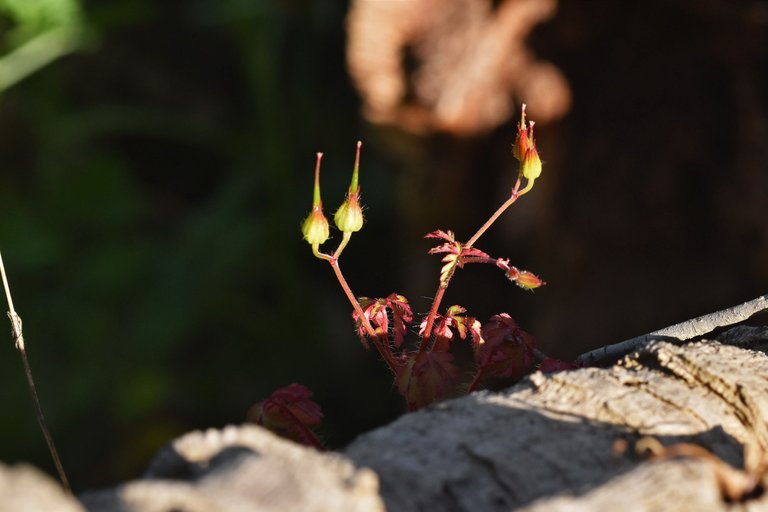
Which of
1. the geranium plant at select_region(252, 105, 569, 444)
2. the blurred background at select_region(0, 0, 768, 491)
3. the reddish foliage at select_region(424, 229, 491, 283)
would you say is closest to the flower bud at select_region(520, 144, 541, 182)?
the geranium plant at select_region(252, 105, 569, 444)

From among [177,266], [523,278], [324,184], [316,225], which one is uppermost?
[316,225]

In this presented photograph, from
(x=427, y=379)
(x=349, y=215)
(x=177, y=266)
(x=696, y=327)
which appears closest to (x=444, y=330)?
(x=427, y=379)

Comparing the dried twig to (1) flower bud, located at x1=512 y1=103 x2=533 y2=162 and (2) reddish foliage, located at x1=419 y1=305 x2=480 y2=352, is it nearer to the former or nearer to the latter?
(2) reddish foliage, located at x1=419 y1=305 x2=480 y2=352

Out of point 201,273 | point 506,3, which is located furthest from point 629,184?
point 201,273

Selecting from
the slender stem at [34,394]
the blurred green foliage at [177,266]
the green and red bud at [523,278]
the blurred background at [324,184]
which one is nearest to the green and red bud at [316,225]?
the green and red bud at [523,278]

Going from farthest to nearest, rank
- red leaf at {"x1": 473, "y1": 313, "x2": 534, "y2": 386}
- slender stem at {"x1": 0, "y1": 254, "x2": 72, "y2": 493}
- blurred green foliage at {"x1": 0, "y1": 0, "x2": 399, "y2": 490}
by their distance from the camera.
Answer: blurred green foliage at {"x1": 0, "y1": 0, "x2": 399, "y2": 490} < red leaf at {"x1": 473, "y1": 313, "x2": 534, "y2": 386} < slender stem at {"x1": 0, "y1": 254, "x2": 72, "y2": 493}

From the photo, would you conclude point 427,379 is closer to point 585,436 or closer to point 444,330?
point 444,330
